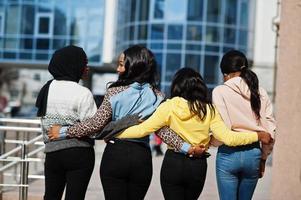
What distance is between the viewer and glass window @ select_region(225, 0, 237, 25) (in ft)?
121

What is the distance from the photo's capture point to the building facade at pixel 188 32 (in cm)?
Result: 3531

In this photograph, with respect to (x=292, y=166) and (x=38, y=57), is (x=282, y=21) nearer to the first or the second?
(x=292, y=166)

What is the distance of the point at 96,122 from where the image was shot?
4141 millimetres

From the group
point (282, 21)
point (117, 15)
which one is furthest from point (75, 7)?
point (282, 21)

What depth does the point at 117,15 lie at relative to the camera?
4075cm

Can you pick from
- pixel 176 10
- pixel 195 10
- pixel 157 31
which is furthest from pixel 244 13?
pixel 157 31

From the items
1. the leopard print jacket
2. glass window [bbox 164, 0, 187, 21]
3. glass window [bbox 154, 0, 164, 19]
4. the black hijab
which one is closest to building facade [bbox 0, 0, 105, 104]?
glass window [bbox 154, 0, 164, 19]

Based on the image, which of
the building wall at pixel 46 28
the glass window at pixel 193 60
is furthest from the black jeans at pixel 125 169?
the building wall at pixel 46 28

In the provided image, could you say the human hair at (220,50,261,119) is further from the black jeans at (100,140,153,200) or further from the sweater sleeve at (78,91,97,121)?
the sweater sleeve at (78,91,97,121)

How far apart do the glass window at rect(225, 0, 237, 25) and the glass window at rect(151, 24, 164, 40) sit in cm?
459

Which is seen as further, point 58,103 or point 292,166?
point 292,166

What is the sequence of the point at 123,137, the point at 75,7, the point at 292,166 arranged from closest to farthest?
the point at 123,137
the point at 292,166
the point at 75,7

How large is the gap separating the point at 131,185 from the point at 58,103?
855mm

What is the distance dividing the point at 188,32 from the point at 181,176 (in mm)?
31864
